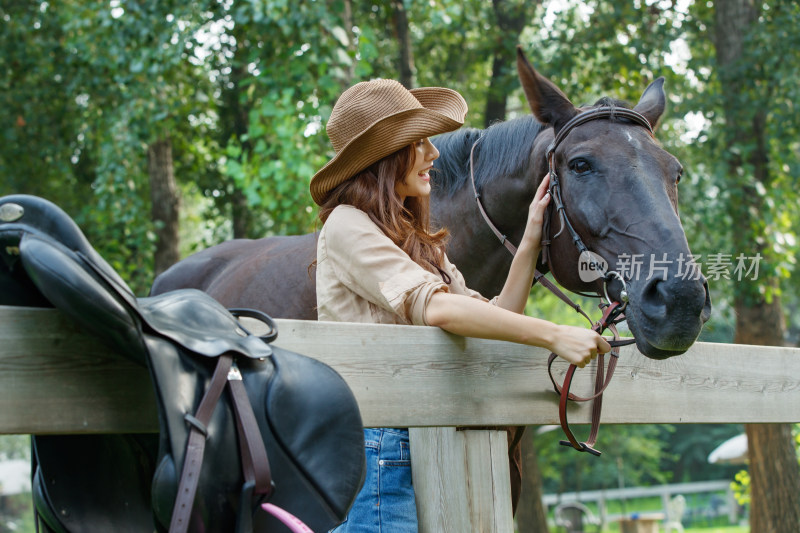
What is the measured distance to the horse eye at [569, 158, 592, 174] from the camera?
254cm

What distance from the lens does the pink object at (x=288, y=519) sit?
1297 millimetres

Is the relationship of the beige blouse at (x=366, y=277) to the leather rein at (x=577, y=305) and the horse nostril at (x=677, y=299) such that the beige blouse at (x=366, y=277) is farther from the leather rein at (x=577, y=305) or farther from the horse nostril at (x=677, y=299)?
the horse nostril at (x=677, y=299)

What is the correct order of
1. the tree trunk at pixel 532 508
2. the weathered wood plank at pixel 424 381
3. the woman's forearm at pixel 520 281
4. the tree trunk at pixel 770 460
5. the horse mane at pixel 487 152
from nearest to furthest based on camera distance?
the weathered wood plank at pixel 424 381 → the woman's forearm at pixel 520 281 → the horse mane at pixel 487 152 → the tree trunk at pixel 770 460 → the tree trunk at pixel 532 508

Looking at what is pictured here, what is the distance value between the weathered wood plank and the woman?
129mm

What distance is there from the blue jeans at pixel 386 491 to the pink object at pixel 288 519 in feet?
2.58

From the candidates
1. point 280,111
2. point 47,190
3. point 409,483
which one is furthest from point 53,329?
point 47,190

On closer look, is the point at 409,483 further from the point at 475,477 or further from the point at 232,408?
the point at 232,408

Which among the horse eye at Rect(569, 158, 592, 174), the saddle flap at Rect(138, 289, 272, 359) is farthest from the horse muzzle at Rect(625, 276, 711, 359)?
the saddle flap at Rect(138, 289, 272, 359)

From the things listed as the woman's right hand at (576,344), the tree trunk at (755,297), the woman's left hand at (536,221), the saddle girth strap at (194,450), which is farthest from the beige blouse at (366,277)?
the tree trunk at (755,297)

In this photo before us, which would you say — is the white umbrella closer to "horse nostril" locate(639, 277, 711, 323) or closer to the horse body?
the horse body

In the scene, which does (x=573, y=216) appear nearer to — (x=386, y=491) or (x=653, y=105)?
(x=653, y=105)

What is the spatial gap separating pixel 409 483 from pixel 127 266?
6.33 metres

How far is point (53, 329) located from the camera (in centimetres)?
139

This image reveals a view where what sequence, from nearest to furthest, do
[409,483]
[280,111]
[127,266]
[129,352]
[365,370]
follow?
[129,352] → [365,370] → [409,483] → [280,111] → [127,266]
